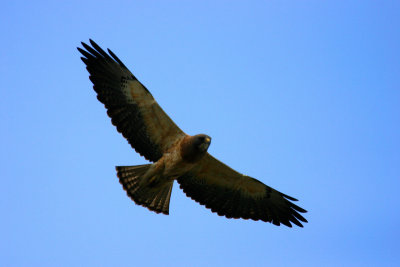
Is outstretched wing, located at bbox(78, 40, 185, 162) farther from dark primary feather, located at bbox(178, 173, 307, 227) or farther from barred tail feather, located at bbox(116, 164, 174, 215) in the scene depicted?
dark primary feather, located at bbox(178, 173, 307, 227)

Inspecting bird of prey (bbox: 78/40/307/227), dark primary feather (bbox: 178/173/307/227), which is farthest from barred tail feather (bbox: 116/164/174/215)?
dark primary feather (bbox: 178/173/307/227)

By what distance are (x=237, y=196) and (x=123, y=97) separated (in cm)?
326

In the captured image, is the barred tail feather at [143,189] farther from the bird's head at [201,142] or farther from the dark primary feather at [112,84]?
the bird's head at [201,142]

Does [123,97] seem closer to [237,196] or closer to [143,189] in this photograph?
[143,189]

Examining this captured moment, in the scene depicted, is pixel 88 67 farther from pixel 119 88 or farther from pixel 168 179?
pixel 168 179

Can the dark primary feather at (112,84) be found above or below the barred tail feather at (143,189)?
above

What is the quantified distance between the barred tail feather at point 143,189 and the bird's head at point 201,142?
1.27 m

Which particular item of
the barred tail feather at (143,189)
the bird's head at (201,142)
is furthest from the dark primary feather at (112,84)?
the bird's head at (201,142)

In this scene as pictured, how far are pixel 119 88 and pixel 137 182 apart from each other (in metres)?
1.99

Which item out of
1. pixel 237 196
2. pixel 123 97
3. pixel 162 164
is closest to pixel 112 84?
pixel 123 97

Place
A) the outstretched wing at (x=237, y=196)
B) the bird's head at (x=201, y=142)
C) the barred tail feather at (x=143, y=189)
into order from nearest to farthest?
1. the bird's head at (x=201, y=142)
2. the barred tail feather at (x=143, y=189)
3. the outstretched wing at (x=237, y=196)

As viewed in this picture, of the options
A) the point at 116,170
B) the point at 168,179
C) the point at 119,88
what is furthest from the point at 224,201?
the point at 119,88

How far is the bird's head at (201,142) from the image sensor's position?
11351mm

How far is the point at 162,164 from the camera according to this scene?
1195 centimetres
